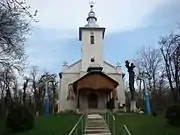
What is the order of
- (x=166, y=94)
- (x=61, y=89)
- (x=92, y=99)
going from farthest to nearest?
1. (x=166, y=94)
2. (x=61, y=89)
3. (x=92, y=99)

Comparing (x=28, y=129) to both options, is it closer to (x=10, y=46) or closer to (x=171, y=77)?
(x=10, y=46)

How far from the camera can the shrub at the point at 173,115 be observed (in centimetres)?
1783

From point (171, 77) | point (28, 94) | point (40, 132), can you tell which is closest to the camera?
point (40, 132)

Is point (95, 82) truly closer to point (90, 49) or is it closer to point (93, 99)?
point (93, 99)

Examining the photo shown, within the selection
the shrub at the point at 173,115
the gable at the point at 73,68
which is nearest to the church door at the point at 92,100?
the gable at the point at 73,68

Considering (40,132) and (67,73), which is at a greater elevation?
(67,73)

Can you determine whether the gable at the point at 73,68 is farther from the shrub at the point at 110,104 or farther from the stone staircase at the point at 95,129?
the stone staircase at the point at 95,129

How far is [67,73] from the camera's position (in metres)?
41.9

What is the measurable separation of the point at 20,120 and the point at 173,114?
8858 millimetres

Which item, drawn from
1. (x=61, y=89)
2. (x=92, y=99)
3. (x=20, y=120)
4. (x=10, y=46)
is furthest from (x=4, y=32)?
(x=61, y=89)

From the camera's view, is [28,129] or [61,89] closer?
[28,129]

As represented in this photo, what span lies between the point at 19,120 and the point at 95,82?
55.9 ft

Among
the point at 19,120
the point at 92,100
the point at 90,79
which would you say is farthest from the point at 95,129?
the point at 92,100

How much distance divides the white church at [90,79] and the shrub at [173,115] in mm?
16388
